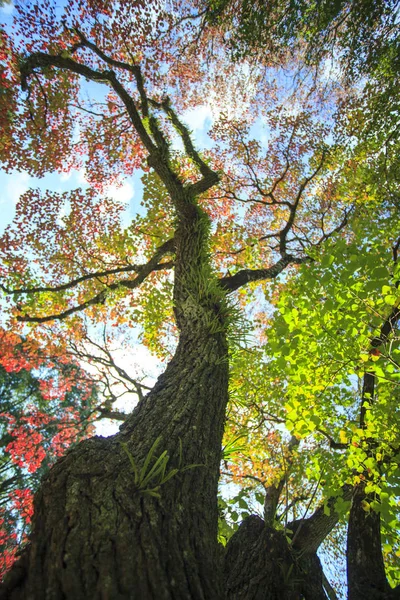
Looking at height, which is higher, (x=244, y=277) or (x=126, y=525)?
(x=244, y=277)

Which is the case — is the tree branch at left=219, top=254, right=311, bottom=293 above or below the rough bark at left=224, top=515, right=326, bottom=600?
above

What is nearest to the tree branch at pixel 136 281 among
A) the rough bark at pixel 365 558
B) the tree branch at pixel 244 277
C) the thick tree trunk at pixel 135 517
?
the tree branch at pixel 244 277

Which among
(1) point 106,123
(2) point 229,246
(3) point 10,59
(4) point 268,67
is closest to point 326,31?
(4) point 268,67

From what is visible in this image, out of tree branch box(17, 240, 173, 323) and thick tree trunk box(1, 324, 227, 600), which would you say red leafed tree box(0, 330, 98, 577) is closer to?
tree branch box(17, 240, 173, 323)

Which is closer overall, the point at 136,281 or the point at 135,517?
the point at 135,517

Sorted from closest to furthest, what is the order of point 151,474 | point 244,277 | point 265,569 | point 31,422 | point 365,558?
point 151,474 < point 265,569 < point 365,558 < point 244,277 < point 31,422

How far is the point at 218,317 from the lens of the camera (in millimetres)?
3016

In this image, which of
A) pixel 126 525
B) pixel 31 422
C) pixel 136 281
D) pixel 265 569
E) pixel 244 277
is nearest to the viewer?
pixel 126 525

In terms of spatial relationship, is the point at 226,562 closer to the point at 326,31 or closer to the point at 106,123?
the point at 326,31

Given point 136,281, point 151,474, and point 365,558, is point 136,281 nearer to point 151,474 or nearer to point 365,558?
point 151,474

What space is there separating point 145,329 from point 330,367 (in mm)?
3206

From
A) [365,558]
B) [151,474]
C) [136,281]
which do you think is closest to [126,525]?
[151,474]

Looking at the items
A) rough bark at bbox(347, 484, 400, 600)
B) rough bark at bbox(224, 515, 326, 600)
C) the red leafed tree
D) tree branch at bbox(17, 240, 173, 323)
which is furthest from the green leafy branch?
the red leafed tree

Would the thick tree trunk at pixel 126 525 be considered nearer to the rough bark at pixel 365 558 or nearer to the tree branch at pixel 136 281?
the rough bark at pixel 365 558
